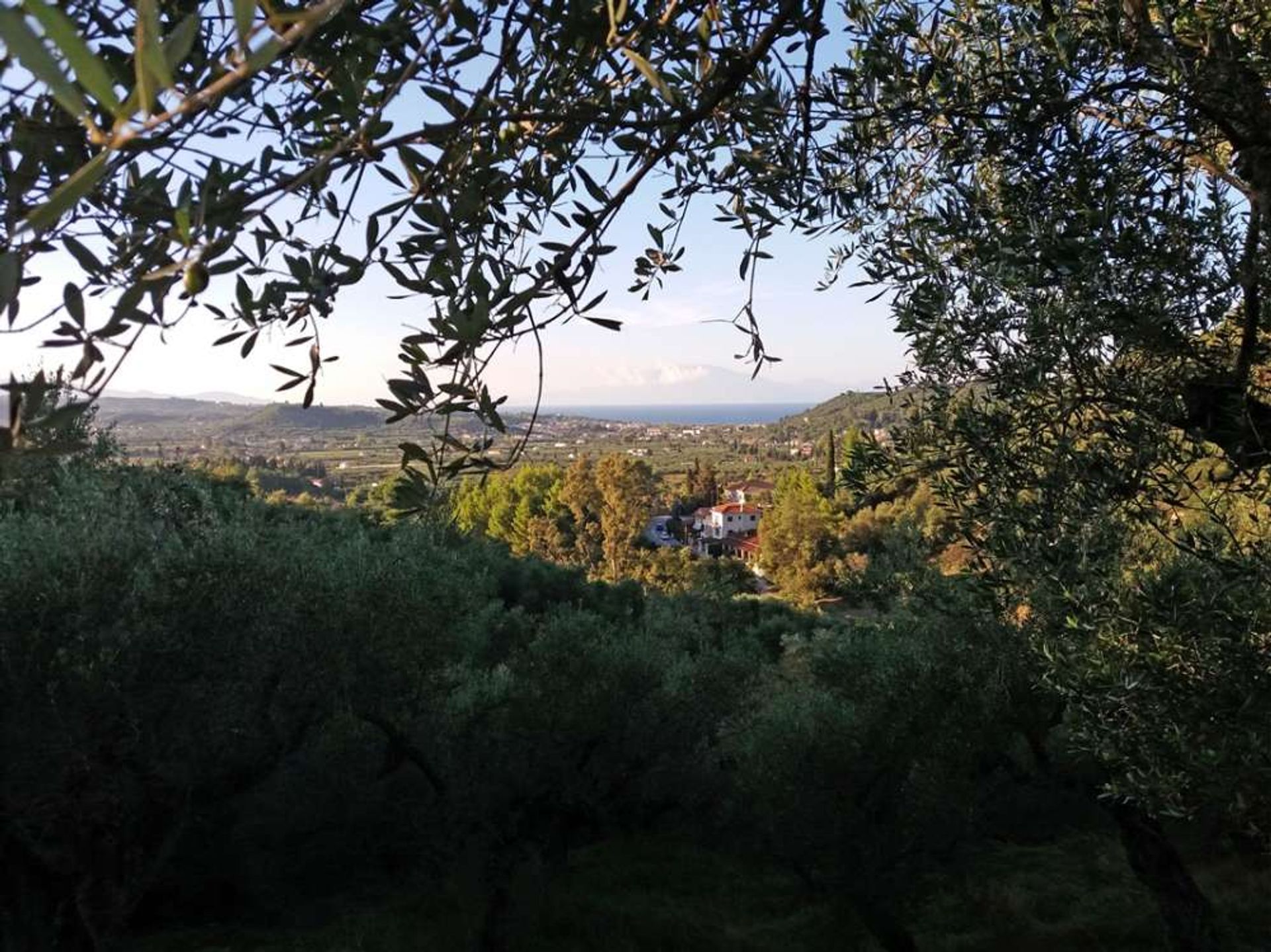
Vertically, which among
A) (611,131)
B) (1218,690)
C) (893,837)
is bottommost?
(893,837)

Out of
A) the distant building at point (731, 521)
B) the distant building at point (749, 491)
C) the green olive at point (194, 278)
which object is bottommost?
the distant building at point (731, 521)

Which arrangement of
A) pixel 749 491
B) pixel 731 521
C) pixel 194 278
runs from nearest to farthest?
pixel 194 278 < pixel 731 521 < pixel 749 491

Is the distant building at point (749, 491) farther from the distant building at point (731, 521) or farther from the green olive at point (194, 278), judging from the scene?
the green olive at point (194, 278)

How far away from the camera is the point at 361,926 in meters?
11.1

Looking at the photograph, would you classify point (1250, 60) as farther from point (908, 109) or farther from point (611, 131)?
point (611, 131)

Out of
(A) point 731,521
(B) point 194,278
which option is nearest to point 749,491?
(A) point 731,521

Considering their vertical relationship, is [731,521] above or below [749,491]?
below

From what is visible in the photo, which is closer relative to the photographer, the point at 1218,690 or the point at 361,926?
the point at 1218,690

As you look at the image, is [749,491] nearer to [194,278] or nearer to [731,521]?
[731,521]

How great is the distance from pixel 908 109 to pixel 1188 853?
16.5 meters

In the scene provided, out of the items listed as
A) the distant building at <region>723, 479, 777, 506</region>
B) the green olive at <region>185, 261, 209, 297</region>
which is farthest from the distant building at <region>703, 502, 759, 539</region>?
the green olive at <region>185, 261, 209, 297</region>

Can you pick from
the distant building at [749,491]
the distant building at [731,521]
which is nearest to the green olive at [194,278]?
the distant building at [749,491]

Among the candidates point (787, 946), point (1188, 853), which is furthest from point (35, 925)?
point (1188, 853)

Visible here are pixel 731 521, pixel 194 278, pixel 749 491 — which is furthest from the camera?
pixel 749 491
